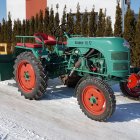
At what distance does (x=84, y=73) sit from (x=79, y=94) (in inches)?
28.1

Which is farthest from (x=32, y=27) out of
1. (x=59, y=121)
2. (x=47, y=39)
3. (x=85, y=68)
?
(x=59, y=121)

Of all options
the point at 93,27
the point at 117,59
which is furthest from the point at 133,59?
the point at 117,59

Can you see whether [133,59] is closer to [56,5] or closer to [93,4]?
[93,4]

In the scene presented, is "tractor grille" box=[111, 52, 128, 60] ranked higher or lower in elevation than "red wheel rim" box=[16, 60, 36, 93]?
higher

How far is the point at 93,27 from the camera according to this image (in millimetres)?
15719

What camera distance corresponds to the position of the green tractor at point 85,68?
17.2 ft

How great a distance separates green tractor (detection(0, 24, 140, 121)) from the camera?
206 inches

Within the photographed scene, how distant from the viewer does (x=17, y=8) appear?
24953 mm

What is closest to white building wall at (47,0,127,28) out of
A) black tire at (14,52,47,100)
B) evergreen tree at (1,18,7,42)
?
evergreen tree at (1,18,7,42)

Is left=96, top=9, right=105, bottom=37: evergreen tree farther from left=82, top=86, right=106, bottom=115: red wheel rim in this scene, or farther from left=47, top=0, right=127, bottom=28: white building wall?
left=82, top=86, right=106, bottom=115: red wheel rim

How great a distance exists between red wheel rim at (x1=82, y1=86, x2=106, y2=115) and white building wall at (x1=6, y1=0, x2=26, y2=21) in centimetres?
1955

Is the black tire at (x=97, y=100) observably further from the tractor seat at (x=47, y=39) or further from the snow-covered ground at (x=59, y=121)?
the tractor seat at (x=47, y=39)

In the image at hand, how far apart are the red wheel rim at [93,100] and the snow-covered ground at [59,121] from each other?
0.63ft

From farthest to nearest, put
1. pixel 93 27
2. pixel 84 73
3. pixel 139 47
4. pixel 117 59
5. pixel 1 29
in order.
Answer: pixel 1 29 → pixel 93 27 → pixel 139 47 → pixel 84 73 → pixel 117 59
